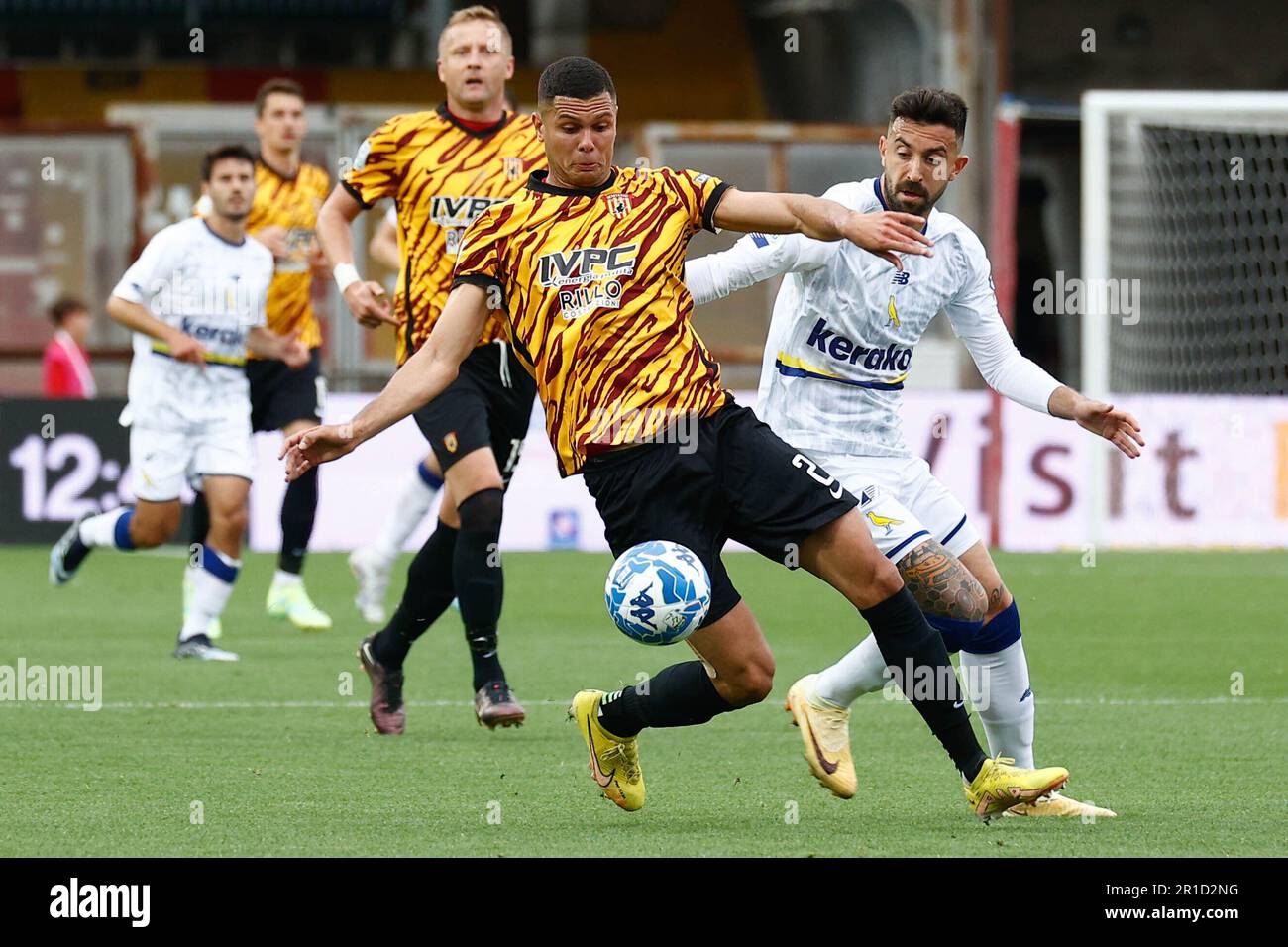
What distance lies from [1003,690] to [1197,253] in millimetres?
13989

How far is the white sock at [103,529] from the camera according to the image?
33.5 feet

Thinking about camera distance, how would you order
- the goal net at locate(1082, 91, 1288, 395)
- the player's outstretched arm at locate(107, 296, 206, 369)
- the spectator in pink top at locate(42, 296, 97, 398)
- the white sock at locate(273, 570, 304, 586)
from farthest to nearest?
the goal net at locate(1082, 91, 1288, 395) → the spectator in pink top at locate(42, 296, 97, 398) → the white sock at locate(273, 570, 304, 586) → the player's outstretched arm at locate(107, 296, 206, 369)

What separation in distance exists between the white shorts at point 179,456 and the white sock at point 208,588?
0.37 meters

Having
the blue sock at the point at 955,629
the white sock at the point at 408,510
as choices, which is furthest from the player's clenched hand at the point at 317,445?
the white sock at the point at 408,510

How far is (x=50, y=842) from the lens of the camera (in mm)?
5191

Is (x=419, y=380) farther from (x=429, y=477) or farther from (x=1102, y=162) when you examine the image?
(x=1102, y=162)

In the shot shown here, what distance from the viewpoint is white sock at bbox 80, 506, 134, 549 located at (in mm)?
10203

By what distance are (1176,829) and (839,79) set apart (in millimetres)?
19340

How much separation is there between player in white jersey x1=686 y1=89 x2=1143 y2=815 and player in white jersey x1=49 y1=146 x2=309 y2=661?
411 cm

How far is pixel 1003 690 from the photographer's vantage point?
19.4ft

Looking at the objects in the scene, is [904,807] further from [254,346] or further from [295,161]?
[295,161]

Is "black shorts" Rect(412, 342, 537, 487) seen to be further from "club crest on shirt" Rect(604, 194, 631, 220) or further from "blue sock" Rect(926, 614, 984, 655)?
"blue sock" Rect(926, 614, 984, 655)
